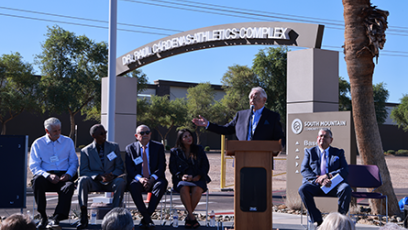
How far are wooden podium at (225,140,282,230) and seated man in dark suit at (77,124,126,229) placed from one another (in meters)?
2.25

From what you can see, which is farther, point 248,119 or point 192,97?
point 192,97

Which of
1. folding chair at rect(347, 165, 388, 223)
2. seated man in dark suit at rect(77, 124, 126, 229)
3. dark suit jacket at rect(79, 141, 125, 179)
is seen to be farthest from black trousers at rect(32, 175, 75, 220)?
folding chair at rect(347, 165, 388, 223)

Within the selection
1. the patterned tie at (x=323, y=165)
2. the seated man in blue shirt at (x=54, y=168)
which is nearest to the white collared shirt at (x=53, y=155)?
the seated man in blue shirt at (x=54, y=168)

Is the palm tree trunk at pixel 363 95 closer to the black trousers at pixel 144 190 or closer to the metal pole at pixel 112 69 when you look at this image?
the black trousers at pixel 144 190

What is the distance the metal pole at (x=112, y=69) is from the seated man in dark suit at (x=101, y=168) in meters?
2.33

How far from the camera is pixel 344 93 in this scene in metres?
42.9

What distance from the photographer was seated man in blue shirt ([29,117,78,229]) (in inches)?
219

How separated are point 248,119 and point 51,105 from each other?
102ft

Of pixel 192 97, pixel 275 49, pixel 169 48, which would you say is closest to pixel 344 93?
pixel 275 49

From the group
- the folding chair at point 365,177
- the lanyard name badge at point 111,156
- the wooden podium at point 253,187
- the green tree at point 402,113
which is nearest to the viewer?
the wooden podium at point 253,187

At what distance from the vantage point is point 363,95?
26.1ft

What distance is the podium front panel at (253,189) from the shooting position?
4332mm

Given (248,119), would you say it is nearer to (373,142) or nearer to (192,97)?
(373,142)

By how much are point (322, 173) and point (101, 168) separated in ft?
11.1
